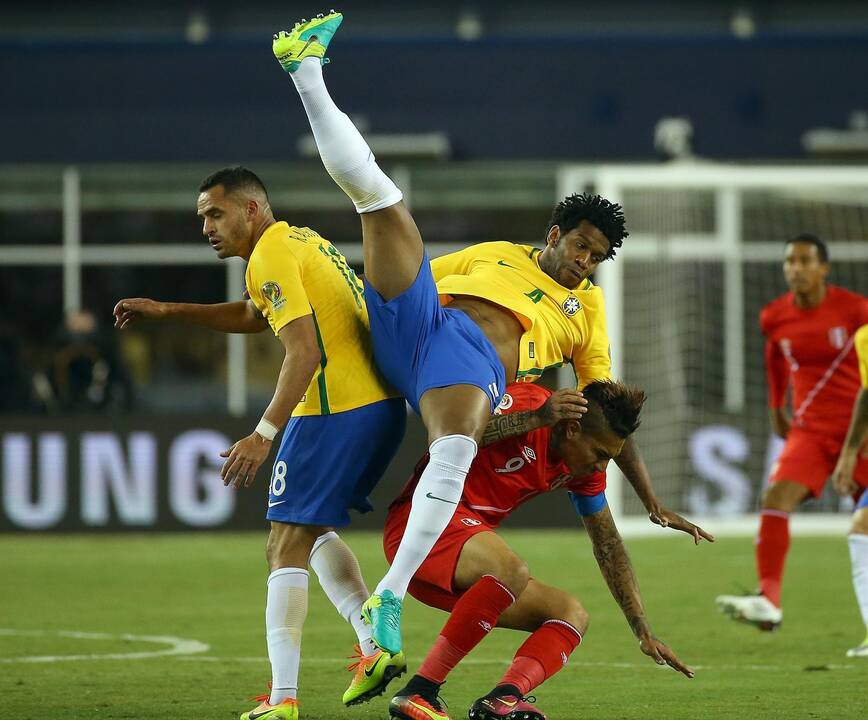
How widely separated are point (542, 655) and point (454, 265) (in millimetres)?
1888

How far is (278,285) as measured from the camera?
6.28m

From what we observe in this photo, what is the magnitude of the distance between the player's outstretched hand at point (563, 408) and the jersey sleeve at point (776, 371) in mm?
4682

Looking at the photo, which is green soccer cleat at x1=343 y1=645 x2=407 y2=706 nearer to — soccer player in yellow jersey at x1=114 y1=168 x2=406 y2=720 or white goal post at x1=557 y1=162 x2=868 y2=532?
soccer player in yellow jersey at x1=114 y1=168 x2=406 y2=720

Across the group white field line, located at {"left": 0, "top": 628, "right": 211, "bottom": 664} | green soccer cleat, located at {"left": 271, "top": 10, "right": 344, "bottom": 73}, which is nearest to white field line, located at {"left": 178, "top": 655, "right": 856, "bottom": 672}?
white field line, located at {"left": 0, "top": 628, "right": 211, "bottom": 664}

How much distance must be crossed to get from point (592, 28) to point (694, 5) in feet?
5.73

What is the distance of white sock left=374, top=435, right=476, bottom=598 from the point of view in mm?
5953

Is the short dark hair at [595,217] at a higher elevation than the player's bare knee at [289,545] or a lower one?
higher

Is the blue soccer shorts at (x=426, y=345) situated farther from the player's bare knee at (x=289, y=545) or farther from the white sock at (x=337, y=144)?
the player's bare knee at (x=289, y=545)

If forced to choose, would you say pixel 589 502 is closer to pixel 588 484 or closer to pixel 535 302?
pixel 588 484

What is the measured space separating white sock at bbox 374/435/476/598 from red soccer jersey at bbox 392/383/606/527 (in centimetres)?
33

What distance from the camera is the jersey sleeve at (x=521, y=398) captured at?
20.8ft

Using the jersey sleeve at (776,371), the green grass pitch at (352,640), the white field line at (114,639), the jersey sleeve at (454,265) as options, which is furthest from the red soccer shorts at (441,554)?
the jersey sleeve at (776,371)

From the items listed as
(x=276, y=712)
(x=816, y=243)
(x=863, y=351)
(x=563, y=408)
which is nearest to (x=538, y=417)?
(x=563, y=408)

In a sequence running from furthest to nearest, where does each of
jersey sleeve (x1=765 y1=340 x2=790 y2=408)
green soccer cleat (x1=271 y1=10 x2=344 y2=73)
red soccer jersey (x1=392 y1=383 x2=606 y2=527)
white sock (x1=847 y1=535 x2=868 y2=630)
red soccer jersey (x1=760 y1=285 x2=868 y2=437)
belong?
jersey sleeve (x1=765 y1=340 x2=790 y2=408), red soccer jersey (x1=760 y1=285 x2=868 y2=437), white sock (x1=847 y1=535 x2=868 y2=630), red soccer jersey (x1=392 y1=383 x2=606 y2=527), green soccer cleat (x1=271 y1=10 x2=344 y2=73)
